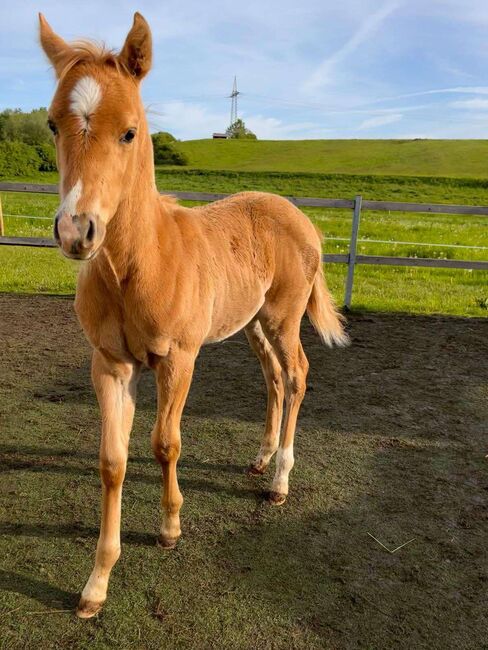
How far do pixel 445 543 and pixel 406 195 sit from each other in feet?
92.6

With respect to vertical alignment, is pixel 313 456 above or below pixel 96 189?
below

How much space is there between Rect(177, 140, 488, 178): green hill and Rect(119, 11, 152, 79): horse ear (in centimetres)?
3856

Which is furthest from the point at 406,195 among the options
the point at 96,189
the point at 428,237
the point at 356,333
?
the point at 96,189

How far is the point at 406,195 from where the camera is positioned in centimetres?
2914

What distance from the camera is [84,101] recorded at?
2.00 metres

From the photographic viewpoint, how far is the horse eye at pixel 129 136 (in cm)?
213

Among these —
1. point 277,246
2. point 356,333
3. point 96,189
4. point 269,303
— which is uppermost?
point 96,189

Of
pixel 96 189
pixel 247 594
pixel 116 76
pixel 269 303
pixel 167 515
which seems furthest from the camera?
pixel 269 303

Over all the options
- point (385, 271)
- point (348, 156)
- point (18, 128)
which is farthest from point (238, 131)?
point (385, 271)

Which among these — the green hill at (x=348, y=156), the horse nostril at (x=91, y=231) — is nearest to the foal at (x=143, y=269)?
the horse nostril at (x=91, y=231)

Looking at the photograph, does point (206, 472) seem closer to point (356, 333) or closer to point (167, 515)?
point (167, 515)

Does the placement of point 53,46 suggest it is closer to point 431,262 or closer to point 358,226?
point 358,226

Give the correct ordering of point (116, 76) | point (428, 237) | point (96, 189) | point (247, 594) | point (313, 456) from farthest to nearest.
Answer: point (428, 237)
point (313, 456)
point (247, 594)
point (116, 76)
point (96, 189)

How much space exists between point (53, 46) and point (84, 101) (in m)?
0.56
